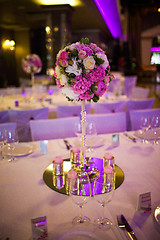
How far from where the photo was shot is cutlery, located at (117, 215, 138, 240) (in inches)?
35.7

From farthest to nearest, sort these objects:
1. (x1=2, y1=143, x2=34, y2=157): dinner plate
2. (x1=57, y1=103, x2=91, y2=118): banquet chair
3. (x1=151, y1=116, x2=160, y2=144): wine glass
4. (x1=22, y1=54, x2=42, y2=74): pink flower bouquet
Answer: (x1=22, y1=54, x2=42, y2=74): pink flower bouquet, (x1=57, y1=103, x2=91, y2=118): banquet chair, (x1=151, y1=116, x2=160, y2=144): wine glass, (x1=2, y1=143, x2=34, y2=157): dinner plate

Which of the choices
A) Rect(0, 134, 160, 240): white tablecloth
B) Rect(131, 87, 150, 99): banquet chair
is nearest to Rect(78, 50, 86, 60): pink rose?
Rect(0, 134, 160, 240): white tablecloth

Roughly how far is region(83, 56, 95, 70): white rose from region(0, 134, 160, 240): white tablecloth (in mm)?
742

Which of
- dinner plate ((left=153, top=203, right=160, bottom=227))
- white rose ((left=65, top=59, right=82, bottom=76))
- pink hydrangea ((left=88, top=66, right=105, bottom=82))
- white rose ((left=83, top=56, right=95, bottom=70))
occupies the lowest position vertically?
dinner plate ((left=153, top=203, right=160, bottom=227))

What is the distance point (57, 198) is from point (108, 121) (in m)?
1.45

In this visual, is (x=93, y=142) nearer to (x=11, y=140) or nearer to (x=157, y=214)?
(x=11, y=140)

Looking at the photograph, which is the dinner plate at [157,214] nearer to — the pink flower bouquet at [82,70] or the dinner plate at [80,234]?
the dinner plate at [80,234]

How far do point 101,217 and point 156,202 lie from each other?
326 millimetres

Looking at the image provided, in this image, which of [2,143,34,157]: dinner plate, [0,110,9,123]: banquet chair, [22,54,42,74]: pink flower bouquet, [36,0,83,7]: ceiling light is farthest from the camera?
[36,0,83,7]: ceiling light

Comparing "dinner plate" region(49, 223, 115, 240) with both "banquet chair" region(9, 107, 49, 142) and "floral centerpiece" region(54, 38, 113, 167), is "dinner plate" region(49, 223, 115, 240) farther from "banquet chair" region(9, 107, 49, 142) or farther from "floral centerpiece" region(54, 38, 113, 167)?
→ "banquet chair" region(9, 107, 49, 142)

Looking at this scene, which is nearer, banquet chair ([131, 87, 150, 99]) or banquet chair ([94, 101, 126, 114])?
banquet chair ([94, 101, 126, 114])

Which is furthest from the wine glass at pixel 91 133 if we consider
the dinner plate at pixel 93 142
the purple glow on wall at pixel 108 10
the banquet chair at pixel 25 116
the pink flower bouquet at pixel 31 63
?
the purple glow on wall at pixel 108 10

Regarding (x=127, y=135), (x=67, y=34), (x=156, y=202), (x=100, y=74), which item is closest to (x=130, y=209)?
(x=156, y=202)

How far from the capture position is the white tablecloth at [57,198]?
3.14 feet
